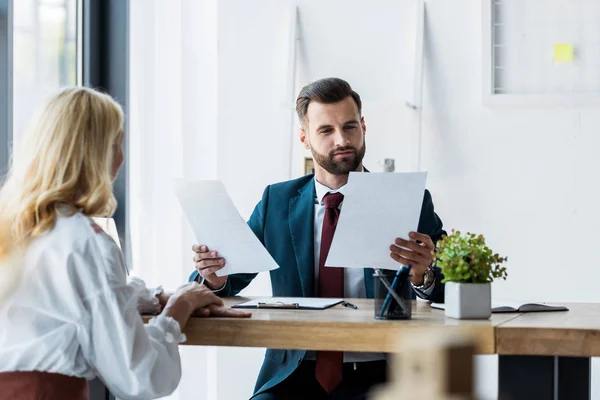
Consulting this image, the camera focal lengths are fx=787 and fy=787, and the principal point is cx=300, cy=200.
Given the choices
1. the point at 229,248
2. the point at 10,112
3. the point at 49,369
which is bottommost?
the point at 49,369

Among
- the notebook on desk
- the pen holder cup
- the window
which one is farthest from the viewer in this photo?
the window

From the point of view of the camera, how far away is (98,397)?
191cm

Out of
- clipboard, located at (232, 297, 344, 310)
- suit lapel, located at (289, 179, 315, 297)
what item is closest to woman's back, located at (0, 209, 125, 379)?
clipboard, located at (232, 297, 344, 310)

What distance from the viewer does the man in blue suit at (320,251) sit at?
186 centimetres

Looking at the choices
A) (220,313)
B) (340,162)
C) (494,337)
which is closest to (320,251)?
(340,162)

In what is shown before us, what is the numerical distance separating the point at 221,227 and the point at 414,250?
449 millimetres

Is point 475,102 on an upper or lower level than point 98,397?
upper

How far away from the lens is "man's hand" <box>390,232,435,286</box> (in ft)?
5.56

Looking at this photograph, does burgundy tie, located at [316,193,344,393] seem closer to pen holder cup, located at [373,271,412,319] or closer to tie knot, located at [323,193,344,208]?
tie knot, located at [323,193,344,208]

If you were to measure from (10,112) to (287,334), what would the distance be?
1.24 m

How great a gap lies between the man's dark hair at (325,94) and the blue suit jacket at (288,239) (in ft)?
0.75

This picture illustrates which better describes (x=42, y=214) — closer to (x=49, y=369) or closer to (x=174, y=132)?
(x=49, y=369)

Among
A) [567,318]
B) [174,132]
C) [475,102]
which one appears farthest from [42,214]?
[475,102]

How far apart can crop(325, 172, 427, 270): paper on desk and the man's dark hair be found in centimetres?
65
